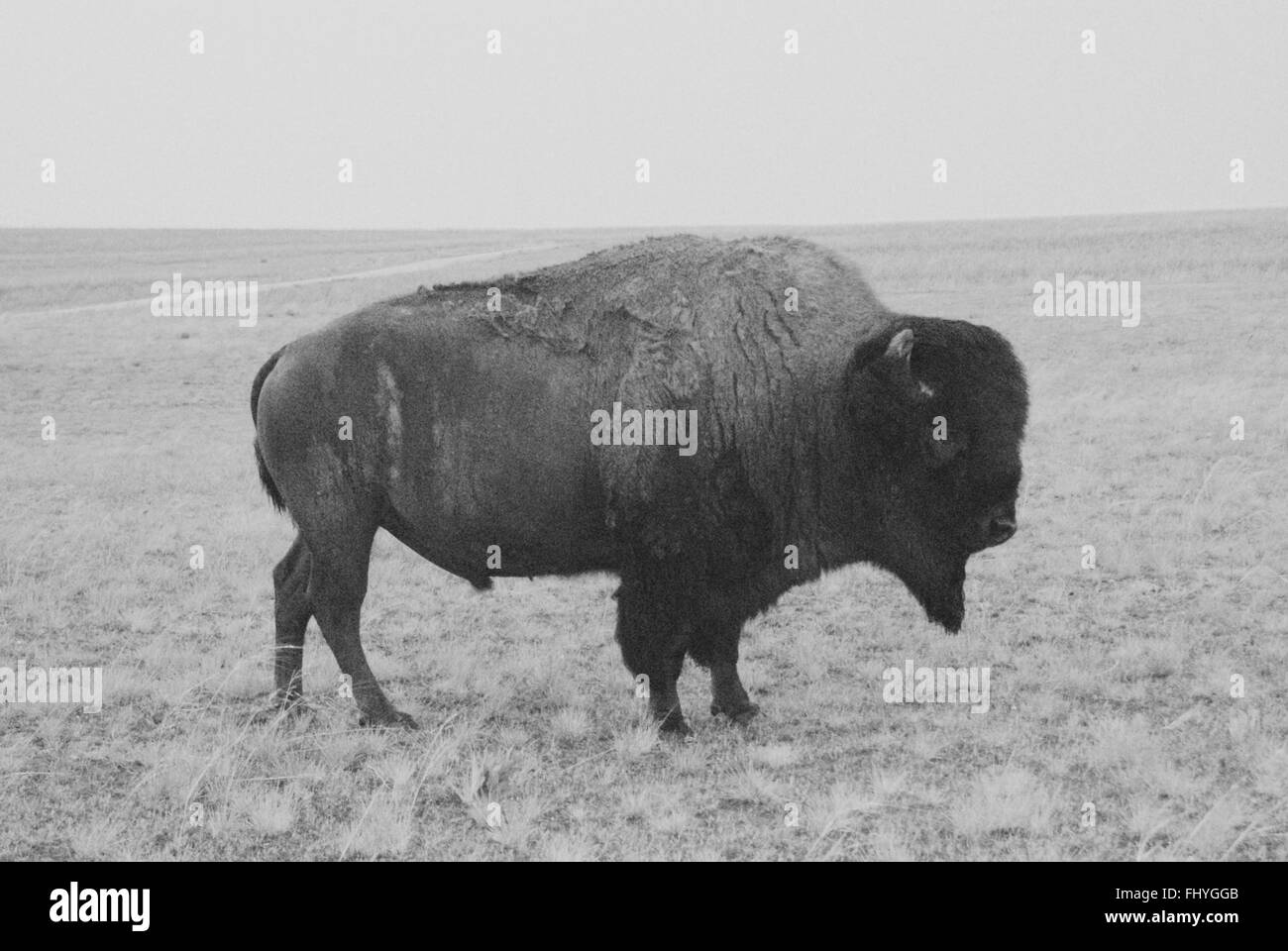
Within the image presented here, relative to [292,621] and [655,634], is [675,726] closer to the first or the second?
[655,634]

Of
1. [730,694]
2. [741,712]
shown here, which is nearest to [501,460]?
[730,694]

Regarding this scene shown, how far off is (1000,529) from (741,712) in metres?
1.68

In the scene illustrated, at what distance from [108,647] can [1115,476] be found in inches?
370

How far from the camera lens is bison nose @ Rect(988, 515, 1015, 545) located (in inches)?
239

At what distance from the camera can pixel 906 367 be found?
19.8 feet

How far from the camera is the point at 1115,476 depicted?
1277cm

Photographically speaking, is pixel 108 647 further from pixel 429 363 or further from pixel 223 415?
pixel 223 415

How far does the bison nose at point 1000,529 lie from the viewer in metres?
6.07

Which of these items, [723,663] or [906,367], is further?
[723,663]

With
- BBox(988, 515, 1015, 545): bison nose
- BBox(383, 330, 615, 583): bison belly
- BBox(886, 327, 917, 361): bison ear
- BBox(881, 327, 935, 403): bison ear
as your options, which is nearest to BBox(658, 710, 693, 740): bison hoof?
BBox(383, 330, 615, 583): bison belly

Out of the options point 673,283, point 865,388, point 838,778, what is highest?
point 673,283

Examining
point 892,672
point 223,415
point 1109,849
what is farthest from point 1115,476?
point 223,415

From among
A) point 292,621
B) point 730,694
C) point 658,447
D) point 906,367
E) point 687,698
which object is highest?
point 906,367

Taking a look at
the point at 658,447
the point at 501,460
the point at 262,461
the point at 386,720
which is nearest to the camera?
the point at 658,447
